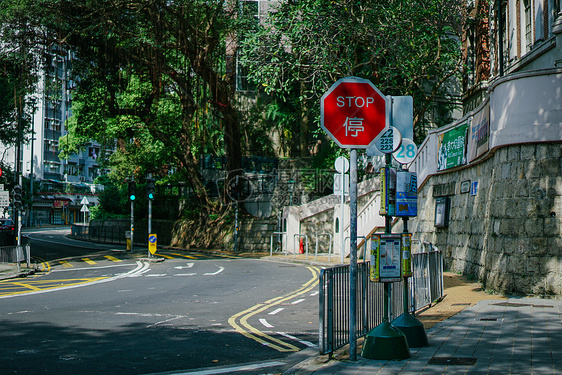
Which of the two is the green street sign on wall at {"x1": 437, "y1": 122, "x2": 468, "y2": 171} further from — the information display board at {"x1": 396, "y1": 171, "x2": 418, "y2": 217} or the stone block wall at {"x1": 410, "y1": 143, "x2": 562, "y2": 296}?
the information display board at {"x1": 396, "y1": 171, "x2": 418, "y2": 217}

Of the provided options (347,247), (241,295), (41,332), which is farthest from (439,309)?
(347,247)

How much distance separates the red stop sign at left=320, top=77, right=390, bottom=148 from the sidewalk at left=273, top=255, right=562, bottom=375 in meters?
2.54

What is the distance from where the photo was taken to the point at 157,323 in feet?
33.4

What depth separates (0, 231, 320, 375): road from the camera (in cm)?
732

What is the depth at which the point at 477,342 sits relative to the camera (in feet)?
26.4

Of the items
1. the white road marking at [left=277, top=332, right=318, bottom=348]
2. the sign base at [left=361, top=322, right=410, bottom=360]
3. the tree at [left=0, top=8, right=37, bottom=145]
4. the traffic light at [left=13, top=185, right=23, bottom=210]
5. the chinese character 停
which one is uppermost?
the tree at [left=0, top=8, right=37, bottom=145]

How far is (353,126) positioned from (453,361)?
9.58 ft

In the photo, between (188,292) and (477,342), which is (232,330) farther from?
(188,292)

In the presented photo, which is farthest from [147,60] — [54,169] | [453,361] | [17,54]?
[54,169]

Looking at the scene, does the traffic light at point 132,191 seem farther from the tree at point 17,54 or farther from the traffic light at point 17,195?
the traffic light at point 17,195

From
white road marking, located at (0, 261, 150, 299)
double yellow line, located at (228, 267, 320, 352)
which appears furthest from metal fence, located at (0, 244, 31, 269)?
double yellow line, located at (228, 267, 320, 352)

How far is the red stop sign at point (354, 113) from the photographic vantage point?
7.09m

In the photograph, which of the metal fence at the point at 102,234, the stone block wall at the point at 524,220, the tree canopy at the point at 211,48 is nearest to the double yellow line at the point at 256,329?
the stone block wall at the point at 524,220

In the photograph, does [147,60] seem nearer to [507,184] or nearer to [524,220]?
[507,184]
